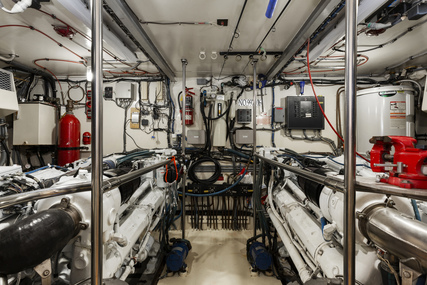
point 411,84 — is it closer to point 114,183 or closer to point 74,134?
point 114,183

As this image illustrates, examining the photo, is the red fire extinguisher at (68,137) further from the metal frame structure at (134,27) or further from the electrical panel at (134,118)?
the metal frame structure at (134,27)

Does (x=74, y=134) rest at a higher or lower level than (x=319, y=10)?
lower

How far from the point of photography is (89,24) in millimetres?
1916

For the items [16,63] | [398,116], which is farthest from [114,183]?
[398,116]

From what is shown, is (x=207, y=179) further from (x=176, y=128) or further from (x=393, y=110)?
(x=393, y=110)

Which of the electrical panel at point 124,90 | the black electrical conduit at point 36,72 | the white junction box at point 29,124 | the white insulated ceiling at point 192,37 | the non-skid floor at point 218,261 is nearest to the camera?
the white insulated ceiling at point 192,37

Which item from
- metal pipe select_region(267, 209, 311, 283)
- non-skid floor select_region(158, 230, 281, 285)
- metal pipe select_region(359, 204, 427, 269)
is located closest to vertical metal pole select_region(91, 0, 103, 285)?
metal pipe select_region(359, 204, 427, 269)

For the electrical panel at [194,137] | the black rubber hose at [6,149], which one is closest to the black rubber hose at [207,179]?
the electrical panel at [194,137]

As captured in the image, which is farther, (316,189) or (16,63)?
(16,63)

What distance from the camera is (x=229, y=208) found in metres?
3.33

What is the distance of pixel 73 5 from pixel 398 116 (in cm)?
410

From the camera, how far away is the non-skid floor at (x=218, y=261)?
207 cm

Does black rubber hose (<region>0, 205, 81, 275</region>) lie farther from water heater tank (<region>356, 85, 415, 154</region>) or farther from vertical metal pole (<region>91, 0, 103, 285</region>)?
water heater tank (<region>356, 85, 415, 154</region>)

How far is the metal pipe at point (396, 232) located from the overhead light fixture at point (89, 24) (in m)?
2.00
